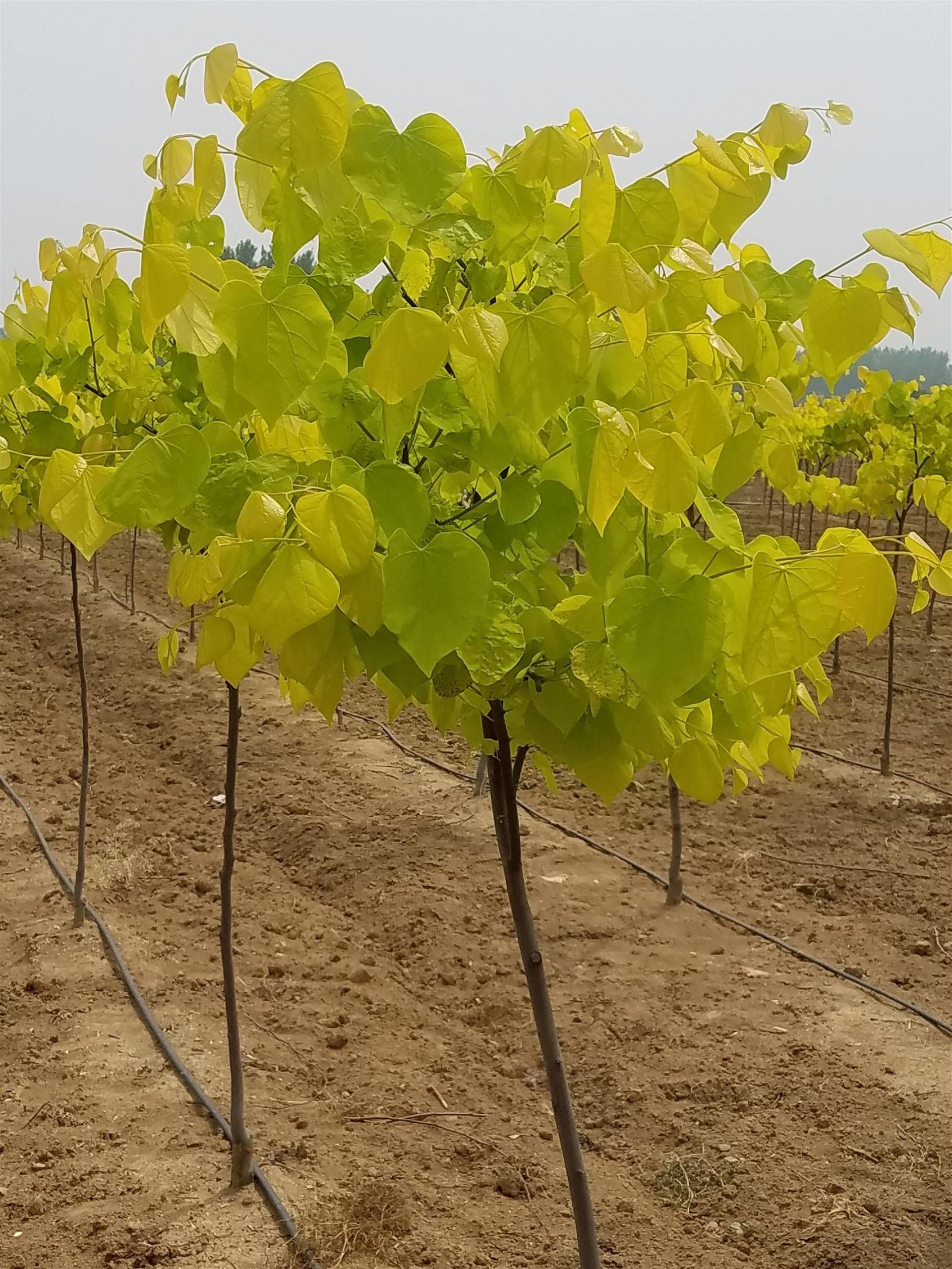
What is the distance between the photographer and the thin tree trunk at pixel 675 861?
14.6ft

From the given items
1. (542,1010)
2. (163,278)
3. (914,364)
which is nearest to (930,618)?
(542,1010)

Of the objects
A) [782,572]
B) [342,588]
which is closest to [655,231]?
[782,572]

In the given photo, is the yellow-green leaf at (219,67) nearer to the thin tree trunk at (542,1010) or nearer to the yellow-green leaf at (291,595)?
Result: the yellow-green leaf at (291,595)

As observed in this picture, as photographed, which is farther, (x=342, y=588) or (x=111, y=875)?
(x=111, y=875)

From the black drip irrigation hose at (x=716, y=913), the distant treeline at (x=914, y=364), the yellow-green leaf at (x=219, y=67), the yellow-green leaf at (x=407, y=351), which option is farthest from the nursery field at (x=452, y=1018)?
the distant treeline at (x=914, y=364)

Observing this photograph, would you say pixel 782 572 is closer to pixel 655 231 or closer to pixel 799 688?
pixel 655 231

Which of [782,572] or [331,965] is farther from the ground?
[782,572]

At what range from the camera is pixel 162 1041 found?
343cm

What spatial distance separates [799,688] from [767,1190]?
6.43ft

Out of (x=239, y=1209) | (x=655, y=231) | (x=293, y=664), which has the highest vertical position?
(x=655, y=231)

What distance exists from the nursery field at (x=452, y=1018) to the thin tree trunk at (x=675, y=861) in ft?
0.33

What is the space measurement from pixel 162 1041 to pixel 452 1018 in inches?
40.6

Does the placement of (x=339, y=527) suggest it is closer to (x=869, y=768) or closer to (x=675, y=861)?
(x=675, y=861)

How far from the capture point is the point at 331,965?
4.06 meters
